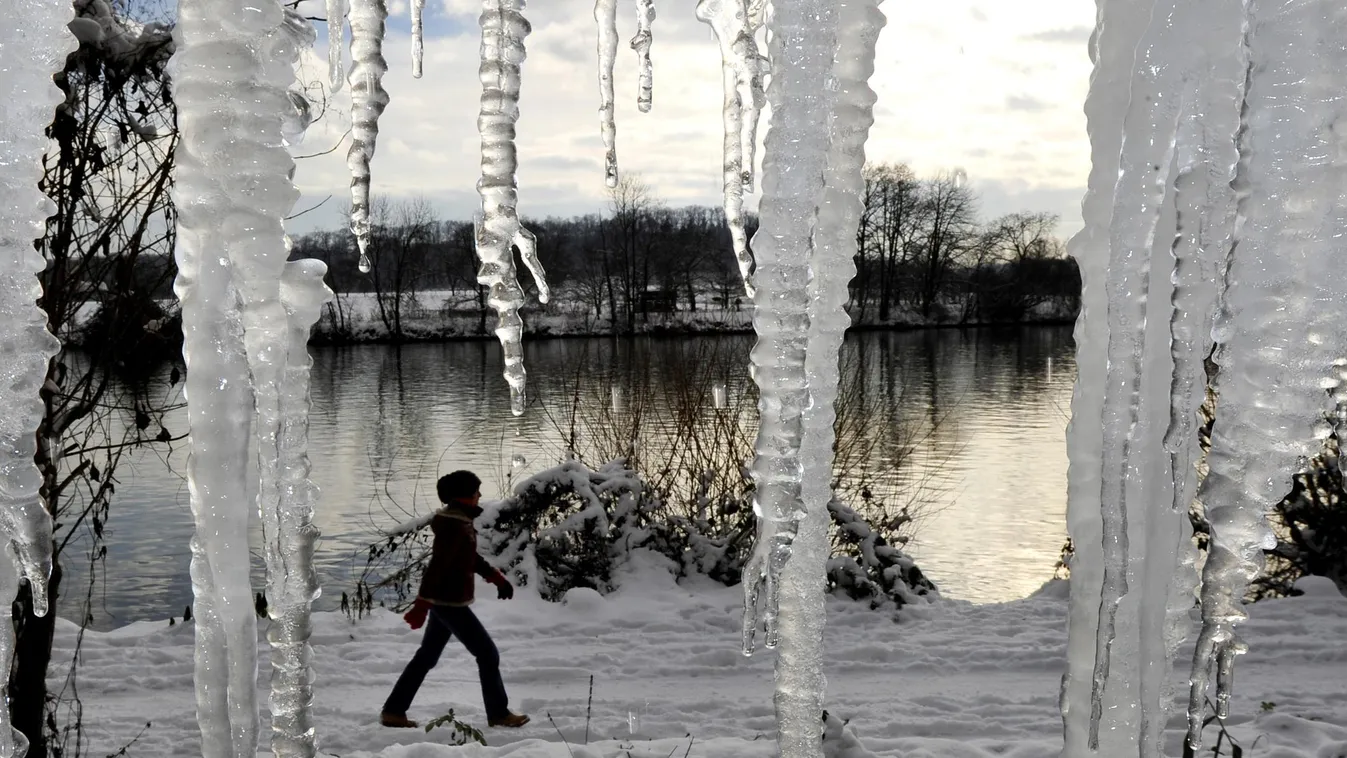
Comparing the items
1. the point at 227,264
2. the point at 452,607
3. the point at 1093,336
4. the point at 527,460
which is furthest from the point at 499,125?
the point at 527,460

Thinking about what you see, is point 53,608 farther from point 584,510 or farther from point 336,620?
point 584,510

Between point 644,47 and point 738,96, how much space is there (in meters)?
0.30

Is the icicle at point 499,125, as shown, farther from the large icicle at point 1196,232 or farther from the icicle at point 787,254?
the large icicle at point 1196,232

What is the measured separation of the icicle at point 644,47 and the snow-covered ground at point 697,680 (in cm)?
338

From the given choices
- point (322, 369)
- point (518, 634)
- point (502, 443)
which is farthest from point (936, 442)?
point (322, 369)

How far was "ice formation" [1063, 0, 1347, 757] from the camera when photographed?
3.95ft

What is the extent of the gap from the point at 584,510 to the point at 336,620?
6.91 feet

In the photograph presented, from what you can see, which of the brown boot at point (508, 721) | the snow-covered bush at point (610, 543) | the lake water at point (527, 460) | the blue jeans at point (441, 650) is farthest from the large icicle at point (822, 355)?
the snow-covered bush at point (610, 543)

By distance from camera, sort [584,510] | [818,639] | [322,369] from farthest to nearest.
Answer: [322,369] < [584,510] < [818,639]

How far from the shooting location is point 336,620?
736 centimetres

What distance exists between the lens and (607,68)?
82.5 inches

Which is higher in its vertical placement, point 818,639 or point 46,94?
point 46,94

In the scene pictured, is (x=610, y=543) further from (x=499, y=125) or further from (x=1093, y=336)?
(x=1093, y=336)

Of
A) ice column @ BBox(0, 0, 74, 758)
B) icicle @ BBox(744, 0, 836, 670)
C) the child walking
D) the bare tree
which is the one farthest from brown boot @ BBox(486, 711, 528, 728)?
icicle @ BBox(744, 0, 836, 670)
